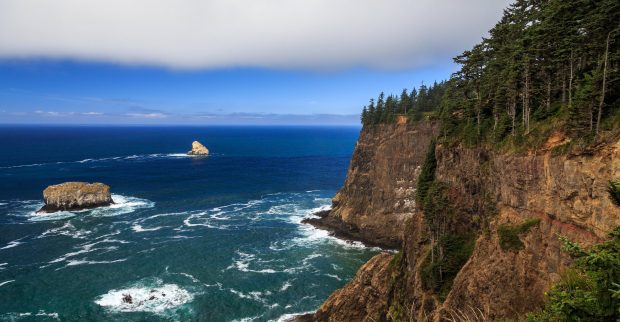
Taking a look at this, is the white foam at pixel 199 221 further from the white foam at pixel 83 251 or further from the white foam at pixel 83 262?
the white foam at pixel 83 262

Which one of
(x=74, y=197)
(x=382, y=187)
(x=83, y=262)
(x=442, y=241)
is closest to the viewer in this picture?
(x=442, y=241)

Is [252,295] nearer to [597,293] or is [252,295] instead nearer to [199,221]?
[199,221]

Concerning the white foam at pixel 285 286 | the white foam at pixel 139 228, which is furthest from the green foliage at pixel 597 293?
the white foam at pixel 139 228

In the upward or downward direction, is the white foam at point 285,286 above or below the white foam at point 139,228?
below

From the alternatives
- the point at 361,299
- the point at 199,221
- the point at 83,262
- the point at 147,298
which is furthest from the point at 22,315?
the point at 361,299

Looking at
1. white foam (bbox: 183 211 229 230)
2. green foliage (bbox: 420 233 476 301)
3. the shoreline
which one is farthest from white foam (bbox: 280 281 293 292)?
white foam (bbox: 183 211 229 230)
